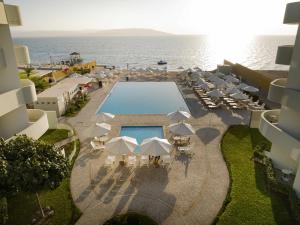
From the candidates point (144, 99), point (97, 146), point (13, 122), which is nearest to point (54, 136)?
point (13, 122)

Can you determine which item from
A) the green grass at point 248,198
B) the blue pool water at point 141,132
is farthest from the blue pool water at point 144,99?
the green grass at point 248,198

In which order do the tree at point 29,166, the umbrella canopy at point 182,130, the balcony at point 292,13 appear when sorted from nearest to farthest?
the tree at point 29,166 < the balcony at point 292,13 < the umbrella canopy at point 182,130

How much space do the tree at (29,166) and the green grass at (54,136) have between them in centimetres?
746

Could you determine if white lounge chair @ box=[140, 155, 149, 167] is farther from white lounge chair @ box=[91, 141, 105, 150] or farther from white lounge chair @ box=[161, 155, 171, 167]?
white lounge chair @ box=[91, 141, 105, 150]

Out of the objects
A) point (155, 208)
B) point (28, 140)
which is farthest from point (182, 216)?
point (28, 140)

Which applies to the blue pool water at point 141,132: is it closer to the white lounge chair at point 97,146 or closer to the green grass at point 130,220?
the white lounge chair at point 97,146

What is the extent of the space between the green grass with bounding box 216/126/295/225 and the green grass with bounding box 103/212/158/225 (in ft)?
10.7

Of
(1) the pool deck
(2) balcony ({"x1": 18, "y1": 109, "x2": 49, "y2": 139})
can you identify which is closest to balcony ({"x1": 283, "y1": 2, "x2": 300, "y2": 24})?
(1) the pool deck

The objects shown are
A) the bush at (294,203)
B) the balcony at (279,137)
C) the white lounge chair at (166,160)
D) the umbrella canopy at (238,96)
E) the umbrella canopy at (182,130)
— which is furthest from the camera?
the umbrella canopy at (238,96)

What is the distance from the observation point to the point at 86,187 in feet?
42.8

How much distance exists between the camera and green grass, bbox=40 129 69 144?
18214mm

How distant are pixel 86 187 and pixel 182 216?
18.3ft

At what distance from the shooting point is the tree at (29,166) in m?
9.19

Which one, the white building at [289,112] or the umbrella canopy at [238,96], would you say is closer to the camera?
the white building at [289,112]
